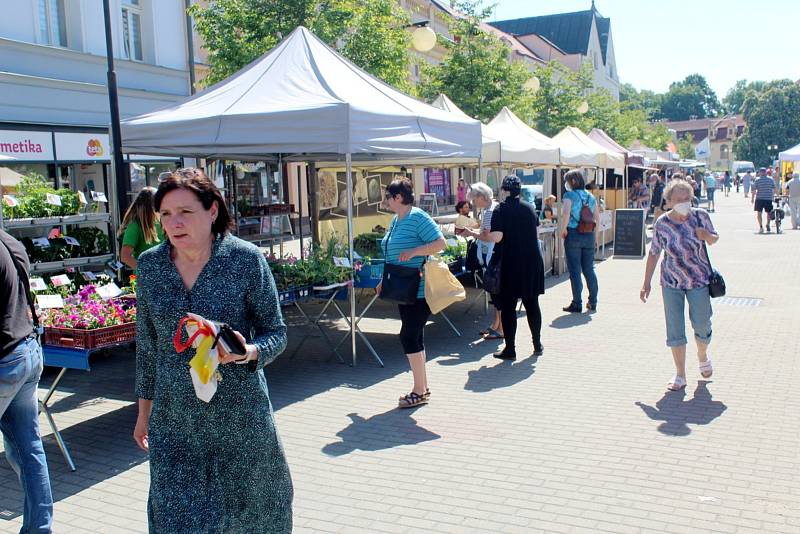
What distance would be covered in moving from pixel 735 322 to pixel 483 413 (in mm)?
4698

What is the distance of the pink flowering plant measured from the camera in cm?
521

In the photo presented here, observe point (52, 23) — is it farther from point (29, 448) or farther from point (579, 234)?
point (29, 448)

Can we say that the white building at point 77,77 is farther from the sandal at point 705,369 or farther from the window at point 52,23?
the sandal at point 705,369

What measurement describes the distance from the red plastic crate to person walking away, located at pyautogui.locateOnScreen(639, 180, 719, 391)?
4158 millimetres

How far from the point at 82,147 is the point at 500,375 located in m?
11.5

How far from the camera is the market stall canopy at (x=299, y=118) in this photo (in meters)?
6.78

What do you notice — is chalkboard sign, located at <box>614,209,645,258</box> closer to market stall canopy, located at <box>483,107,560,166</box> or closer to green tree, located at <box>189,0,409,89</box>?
market stall canopy, located at <box>483,107,560,166</box>

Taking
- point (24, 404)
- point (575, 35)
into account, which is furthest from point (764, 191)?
point (575, 35)

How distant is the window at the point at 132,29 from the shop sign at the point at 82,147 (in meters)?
2.36

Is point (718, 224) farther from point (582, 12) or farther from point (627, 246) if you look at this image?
point (582, 12)

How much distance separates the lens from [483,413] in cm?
595

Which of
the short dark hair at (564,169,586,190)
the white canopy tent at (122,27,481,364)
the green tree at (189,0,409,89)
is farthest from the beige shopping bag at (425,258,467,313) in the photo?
the green tree at (189,0,409,89)

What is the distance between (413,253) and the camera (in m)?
6.01

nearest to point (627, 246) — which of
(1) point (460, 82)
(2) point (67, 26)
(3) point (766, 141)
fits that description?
(1) point (460, 82)
